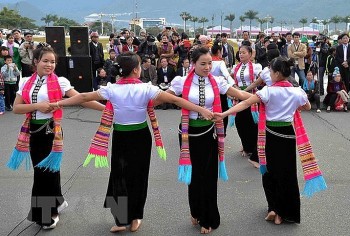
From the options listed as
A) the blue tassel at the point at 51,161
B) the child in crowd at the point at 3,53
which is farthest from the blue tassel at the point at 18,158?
the child in crowd at the point at 3,53

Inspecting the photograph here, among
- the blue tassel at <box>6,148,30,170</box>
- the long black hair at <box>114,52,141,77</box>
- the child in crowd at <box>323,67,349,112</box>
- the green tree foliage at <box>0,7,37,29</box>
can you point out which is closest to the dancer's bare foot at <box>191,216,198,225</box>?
the long black hair at <box>114,52,141,77</box>

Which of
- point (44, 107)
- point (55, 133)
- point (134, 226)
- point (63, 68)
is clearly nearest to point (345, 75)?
point (63, 68)

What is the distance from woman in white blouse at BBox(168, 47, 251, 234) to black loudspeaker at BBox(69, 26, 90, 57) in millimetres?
8484

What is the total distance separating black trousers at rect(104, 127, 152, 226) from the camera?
13.1ft

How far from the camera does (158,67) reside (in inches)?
472

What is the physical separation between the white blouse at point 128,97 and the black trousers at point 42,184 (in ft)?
2.47

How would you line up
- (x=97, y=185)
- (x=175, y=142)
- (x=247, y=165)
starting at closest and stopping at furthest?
(x=97, y=185), (x=247, y=165), (x=175, y=142)

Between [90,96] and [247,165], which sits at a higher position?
[90,96]

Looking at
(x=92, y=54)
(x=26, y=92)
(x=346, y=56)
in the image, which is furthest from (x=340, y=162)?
(x=92, y=54)

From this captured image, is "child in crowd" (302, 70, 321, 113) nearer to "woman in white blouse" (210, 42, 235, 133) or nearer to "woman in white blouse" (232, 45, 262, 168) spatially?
"woman in white blouse" (232, 45, 262, 168)

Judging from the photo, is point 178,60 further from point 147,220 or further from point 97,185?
point 147,220

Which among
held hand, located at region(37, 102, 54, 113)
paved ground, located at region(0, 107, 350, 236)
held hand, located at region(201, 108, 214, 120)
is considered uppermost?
held hand, located at region(37, 102, 54, 113)

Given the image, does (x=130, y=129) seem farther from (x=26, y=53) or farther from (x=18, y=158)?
(x=26, y=53)

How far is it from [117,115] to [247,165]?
2.93m
